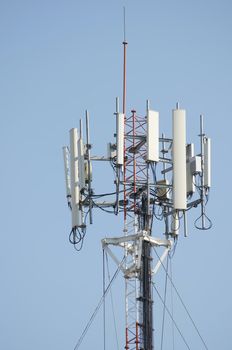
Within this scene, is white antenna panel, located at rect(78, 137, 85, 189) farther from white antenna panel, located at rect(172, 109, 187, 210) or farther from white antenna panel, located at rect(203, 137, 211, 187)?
white antenna panel, located at rect(203, 137, 211, 187)

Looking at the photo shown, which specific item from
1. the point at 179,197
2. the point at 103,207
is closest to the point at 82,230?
the point at 103,207

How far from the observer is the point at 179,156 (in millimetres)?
45406

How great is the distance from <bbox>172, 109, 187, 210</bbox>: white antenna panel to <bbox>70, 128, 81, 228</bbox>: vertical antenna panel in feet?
14.3

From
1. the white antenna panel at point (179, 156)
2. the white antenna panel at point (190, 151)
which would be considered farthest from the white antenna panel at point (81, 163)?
the white antenna panel at point (190, 151)

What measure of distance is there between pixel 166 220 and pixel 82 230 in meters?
3.80

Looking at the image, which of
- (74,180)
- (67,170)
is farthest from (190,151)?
(67,170)

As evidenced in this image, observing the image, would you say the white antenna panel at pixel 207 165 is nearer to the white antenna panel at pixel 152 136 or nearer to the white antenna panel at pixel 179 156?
the white antenna panel at pixel 179 156

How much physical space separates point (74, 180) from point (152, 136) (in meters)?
4.37

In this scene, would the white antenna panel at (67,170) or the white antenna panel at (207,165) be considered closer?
the white antenna panel at (207,165)

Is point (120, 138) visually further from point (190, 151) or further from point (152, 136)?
point (190, 151)

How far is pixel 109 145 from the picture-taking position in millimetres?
45750

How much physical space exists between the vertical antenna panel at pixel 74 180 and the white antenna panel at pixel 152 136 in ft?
12.5

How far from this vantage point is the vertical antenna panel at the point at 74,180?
46.3m

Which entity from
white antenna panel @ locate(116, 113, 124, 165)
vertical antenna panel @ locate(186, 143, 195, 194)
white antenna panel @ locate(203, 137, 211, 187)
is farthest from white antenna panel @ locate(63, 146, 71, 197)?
white antenna panel @ locate(203, 137, 211, 187)
